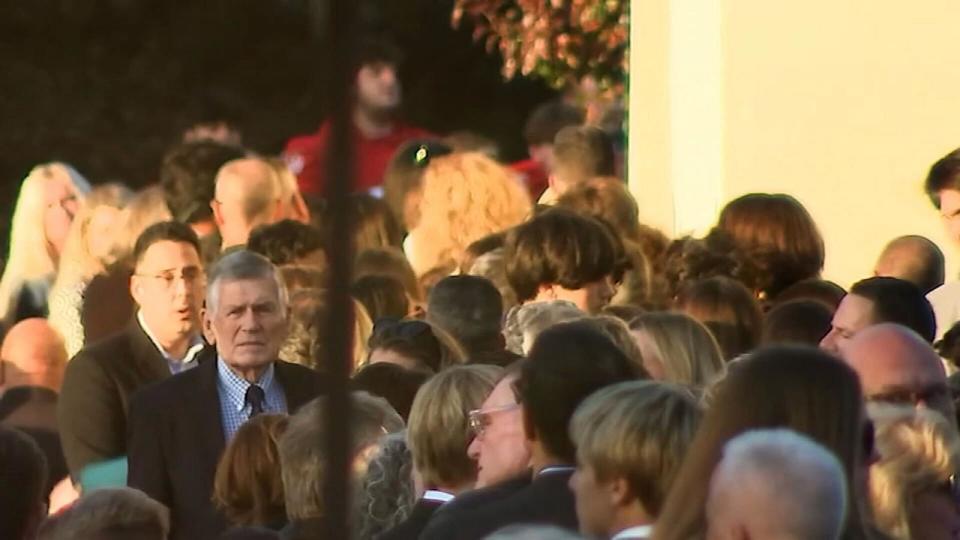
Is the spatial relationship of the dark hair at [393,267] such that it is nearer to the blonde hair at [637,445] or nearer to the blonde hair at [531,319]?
the blonde hair at [531,319]

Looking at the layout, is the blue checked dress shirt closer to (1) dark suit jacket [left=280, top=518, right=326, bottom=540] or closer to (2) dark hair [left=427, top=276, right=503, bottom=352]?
(2) dark hair [left=427, top=276, right=503, bottom=352]

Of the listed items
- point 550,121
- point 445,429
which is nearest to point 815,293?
point 445,429

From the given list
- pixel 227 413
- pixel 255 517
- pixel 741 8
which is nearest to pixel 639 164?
pixel 741 8

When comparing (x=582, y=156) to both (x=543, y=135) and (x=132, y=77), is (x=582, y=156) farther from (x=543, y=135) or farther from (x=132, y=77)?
(x=132, y=77)

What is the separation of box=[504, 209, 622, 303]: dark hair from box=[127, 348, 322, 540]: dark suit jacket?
0.83 meters

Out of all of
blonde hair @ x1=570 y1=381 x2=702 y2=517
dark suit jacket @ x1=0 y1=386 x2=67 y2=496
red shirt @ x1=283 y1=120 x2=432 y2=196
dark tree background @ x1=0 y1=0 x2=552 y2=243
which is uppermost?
blonde hair @ x1=570 y1=381 x2=702 y2=517

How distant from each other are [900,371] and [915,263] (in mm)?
2968

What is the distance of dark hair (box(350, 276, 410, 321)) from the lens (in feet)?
26.5

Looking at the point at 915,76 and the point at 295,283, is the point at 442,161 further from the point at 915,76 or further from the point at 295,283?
the point at 915,76

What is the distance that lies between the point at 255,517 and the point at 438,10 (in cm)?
1528

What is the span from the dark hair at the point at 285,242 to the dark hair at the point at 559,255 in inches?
47.2

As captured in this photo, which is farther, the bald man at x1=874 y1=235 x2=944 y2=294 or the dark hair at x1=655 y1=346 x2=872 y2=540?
the bald man at x1=874 y1=235 x2=944 y2=294

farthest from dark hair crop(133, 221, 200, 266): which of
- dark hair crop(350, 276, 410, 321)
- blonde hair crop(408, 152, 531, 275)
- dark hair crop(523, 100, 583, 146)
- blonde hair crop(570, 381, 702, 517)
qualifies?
dark hair crop(523, 100, 583, 146)

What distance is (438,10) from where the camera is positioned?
68.9ft
